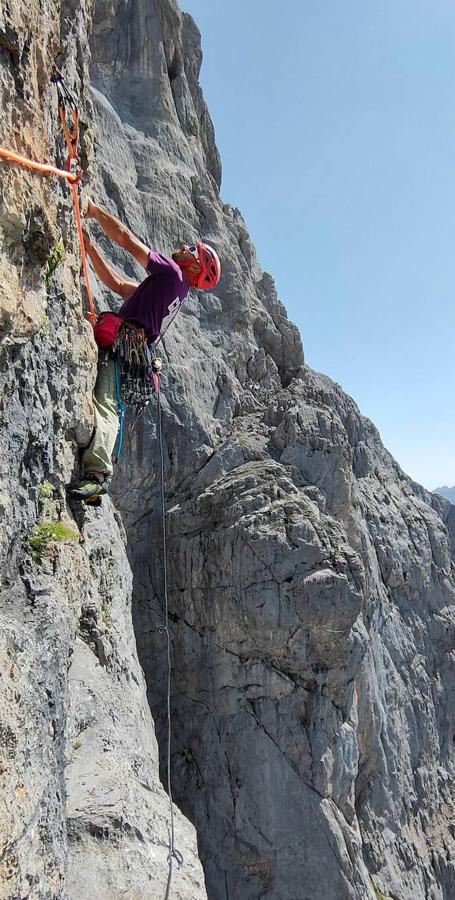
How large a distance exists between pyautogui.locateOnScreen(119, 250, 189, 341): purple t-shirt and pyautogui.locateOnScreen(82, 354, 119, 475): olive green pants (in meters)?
0.62

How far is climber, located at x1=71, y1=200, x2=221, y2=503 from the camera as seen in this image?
218 inches

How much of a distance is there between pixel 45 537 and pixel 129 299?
3428 mm

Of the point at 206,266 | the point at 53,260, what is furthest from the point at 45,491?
the point at 206,266

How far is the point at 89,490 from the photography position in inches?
210

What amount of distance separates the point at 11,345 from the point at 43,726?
2.65 m

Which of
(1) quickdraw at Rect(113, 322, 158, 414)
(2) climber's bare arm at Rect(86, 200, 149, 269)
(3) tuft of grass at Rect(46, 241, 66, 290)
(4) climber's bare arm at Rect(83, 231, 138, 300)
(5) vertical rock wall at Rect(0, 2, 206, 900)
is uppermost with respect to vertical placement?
(4) climber's bare arm at Rect(83, 231, 138, 300)

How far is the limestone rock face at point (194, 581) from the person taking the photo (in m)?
4.06

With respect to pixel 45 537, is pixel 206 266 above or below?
above

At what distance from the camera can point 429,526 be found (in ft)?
80.5

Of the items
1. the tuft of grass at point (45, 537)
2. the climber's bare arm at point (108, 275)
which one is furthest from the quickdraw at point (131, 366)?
the tuft of grass at point (45, 537)

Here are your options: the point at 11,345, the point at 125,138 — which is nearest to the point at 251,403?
the point at 125,138

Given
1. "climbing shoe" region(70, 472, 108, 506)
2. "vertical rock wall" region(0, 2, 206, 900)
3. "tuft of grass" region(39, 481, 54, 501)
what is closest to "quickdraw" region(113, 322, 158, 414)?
"vertical rock wall" region(0, 2, 206, 900)

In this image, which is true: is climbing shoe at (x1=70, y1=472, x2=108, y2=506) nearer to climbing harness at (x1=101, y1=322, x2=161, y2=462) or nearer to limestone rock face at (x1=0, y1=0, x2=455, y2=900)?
limestone rock face at (x1=0, y1=0, x2=455, y2=900)

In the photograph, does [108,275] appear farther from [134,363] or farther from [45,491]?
[45,491]
